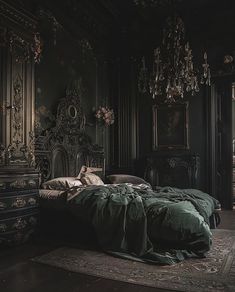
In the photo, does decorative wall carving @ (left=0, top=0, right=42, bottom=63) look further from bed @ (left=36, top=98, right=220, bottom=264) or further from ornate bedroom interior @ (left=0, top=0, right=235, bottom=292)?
bed @ (left=36, top=98, right=220, bottom=264)

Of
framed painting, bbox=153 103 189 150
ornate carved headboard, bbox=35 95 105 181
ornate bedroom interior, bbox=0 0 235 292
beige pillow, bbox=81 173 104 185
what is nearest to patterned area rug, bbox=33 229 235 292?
ornate bedroom interior, bbox=0 0 235 292

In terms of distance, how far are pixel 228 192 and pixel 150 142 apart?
1872 millimetres

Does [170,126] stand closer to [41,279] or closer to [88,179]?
[88,179]

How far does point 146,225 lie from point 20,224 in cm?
145

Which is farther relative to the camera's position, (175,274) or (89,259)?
(89,259)

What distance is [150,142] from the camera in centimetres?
715

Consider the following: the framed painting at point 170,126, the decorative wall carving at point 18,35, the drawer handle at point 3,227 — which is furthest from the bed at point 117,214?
the framed painting at point 170,126

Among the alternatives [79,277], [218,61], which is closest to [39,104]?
[79,277]

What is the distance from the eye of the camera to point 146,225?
3.42 meters

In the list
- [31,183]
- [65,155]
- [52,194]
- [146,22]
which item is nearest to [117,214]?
[52,194]

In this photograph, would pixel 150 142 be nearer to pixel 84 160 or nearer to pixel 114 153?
pixel 114 153

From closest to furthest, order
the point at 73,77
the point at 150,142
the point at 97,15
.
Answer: the point at 73,77
the point at 97,15
the point at 150,142

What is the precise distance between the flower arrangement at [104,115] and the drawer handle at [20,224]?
9.91ft

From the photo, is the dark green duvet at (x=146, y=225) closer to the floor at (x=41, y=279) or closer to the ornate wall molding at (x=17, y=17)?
the floor at (x=41, y=279)
